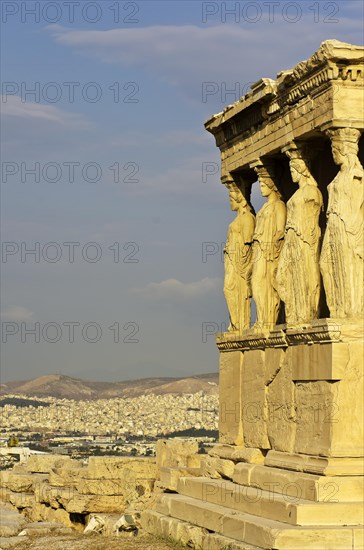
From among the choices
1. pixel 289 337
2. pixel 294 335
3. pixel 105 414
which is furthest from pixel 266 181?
pixel 105 414

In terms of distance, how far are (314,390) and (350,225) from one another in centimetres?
186

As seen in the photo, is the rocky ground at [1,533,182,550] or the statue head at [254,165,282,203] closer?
the rocky ground at [1,533,182,550]

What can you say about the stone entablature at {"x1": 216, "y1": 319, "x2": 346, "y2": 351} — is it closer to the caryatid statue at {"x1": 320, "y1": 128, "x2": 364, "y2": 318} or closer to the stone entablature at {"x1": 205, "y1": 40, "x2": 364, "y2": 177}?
the caryatid statue at {"x1": 320, "y1": 128, "x2": 364, "y2": 318}

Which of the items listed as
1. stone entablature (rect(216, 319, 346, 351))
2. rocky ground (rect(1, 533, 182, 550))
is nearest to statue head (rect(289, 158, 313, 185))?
stone entablature (rect(216, 319, 346, 351))

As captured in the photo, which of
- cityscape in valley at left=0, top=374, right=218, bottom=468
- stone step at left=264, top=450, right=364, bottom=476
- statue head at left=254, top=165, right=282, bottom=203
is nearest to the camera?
stone step at left=264, top=450, right=364, bottom=476

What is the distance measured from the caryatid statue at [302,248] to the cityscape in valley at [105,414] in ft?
65.4

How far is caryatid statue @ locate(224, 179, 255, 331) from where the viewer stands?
1814 cm

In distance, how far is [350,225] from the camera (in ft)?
47.3

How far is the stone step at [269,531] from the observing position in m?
13.4

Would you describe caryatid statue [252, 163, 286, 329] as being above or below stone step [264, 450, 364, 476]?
above

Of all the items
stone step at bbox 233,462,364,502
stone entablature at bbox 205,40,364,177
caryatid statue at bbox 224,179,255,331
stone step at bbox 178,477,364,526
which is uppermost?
stone entablature at bbox 205,40,364,177

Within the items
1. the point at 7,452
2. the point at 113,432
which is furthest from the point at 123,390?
the point at 7,452

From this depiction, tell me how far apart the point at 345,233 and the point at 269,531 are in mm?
3271

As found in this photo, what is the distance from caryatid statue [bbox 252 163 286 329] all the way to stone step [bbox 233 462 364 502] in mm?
2261
